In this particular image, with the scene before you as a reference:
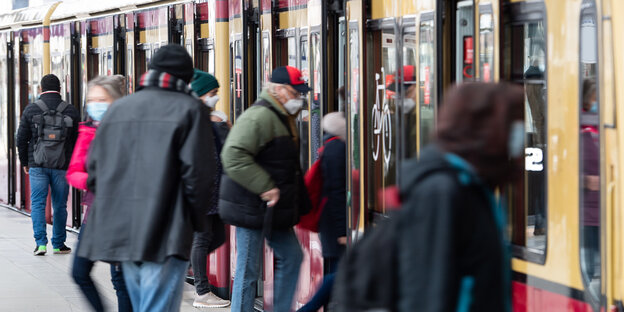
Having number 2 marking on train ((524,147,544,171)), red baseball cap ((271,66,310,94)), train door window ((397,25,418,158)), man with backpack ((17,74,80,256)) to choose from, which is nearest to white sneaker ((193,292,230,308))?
red baseball cap ((271,66,310,94))

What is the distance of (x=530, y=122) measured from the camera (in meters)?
→ 4.67

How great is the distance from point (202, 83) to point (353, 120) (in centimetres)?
93

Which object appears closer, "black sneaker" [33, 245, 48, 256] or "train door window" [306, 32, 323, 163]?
"train door window" [306, 32, 323, 163]

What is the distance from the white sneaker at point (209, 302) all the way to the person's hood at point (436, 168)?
5.59 m

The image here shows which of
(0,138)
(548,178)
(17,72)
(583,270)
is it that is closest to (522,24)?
(548,178)


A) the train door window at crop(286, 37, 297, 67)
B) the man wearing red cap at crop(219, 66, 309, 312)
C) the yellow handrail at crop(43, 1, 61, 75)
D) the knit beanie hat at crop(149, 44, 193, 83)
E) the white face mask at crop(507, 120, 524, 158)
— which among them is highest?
the yellow handrail at crop(43, 1, 61, 75)

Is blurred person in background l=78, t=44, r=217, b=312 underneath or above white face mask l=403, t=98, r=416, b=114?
underneath

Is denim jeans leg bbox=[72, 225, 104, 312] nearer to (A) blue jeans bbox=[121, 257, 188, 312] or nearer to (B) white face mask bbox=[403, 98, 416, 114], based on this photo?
(A) blue jeans bbox=[121, 257, 188, 312]

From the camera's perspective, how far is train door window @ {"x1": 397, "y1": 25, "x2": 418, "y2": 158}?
216 inches

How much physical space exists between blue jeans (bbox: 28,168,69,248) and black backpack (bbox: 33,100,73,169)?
0.25m

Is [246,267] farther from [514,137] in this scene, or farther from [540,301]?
[514,137]

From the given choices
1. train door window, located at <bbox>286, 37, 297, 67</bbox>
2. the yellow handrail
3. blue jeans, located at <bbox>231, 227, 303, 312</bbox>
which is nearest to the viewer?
blue jeans, located at <bbox>231, 227, 303, 312</bbox>

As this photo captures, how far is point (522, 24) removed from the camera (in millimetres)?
4621

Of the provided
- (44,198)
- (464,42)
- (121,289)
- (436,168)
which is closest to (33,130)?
(44,198)
